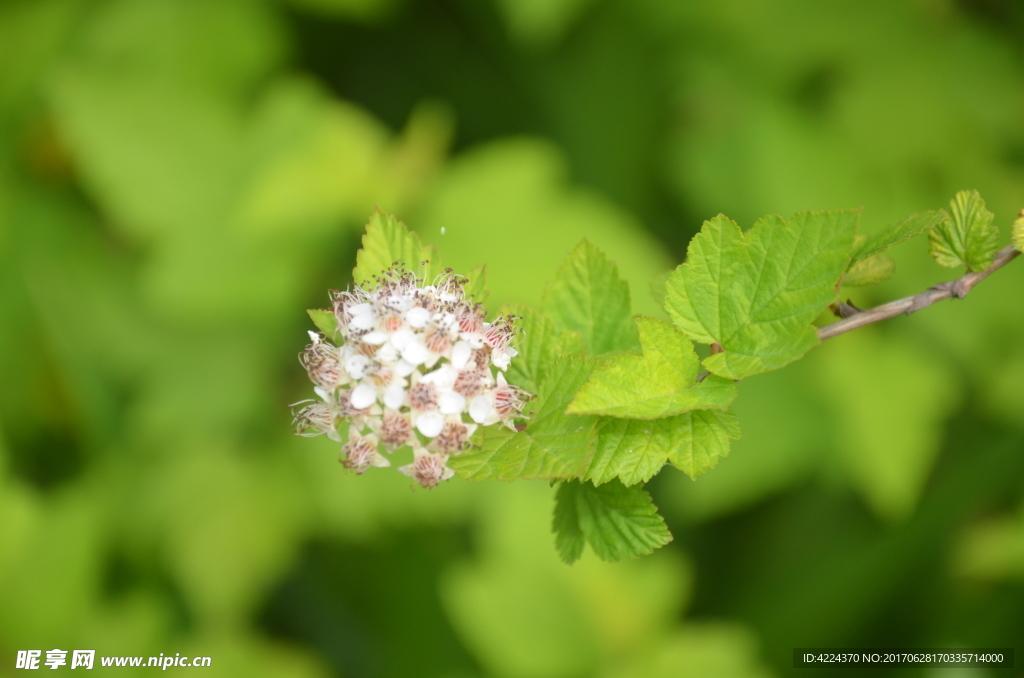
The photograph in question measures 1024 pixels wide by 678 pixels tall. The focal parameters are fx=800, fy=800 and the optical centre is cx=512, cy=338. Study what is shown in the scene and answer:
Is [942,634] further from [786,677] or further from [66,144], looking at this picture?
[66,144]

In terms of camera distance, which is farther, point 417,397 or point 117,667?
point 117,667

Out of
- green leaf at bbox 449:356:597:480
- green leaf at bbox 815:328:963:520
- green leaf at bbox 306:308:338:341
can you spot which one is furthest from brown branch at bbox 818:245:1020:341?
green leaf at bbox 815:328:963:520

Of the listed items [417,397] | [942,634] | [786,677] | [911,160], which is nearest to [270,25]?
[911,160]

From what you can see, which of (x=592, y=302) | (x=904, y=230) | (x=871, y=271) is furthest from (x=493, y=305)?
(x=904, y=230)

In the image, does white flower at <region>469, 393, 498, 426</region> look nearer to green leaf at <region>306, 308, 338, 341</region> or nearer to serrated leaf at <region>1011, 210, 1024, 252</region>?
green leaf at <region>306, 308, 338, 341</region>

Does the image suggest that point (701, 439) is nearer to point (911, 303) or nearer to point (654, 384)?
point (654, 384)

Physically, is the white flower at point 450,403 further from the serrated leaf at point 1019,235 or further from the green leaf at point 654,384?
the serrated leaf at point 1019,235

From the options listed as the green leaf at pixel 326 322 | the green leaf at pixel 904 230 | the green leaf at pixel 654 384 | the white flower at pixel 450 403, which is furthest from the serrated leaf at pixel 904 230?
the green leaf at pixel 326 322
